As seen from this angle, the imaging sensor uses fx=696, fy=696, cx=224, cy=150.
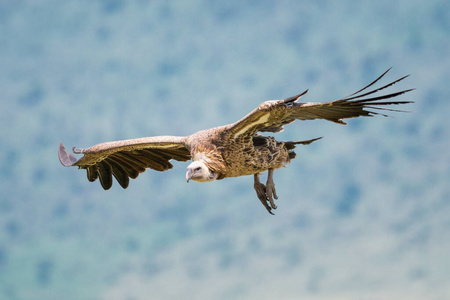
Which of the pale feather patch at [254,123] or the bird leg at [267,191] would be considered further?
the bird leg at [267,191]

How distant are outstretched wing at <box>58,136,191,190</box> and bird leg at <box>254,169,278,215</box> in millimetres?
1433

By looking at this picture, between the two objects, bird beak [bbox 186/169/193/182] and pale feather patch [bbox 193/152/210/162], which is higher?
pale feather patch [bbox 193/152/210/162]

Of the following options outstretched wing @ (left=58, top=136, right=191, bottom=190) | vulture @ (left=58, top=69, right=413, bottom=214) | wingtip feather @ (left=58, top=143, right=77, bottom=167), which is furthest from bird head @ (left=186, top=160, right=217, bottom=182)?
wingtip feather @ (left=58, top=143, right=77, bottom=167)

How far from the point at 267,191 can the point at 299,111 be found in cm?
165

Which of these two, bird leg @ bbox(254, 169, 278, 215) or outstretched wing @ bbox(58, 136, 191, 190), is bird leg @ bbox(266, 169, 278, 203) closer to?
bird leg @ bbox(254, 169, 278, 215)

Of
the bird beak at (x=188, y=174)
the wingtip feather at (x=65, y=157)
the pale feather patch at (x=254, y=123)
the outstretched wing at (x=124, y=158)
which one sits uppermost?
the wingtip feather at (x=65, y=157)

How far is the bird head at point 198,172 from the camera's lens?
9.73 metres

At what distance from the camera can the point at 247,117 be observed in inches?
372

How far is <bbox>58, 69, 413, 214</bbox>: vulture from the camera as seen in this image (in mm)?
9195

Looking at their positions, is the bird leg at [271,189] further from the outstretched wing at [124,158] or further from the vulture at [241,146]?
the outstretched wing at [124,158]

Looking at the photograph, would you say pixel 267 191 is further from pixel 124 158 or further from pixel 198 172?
pixel 124 158

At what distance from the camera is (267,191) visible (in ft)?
35.0

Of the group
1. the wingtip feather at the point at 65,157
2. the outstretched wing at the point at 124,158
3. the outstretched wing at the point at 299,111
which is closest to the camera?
the outstretched wing at the point at 299,111

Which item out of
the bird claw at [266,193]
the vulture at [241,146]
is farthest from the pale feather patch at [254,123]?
the bird claw at [266,193]
